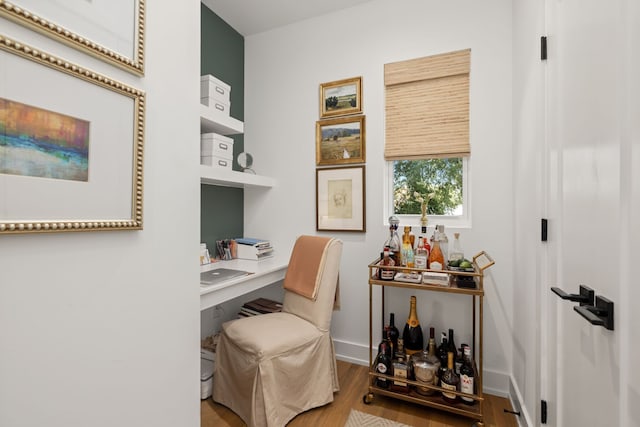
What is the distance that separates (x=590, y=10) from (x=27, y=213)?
1.68 m

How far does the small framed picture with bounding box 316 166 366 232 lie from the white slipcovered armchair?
0.44 meters

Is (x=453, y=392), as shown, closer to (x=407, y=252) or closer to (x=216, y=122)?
(x=407, y=252)

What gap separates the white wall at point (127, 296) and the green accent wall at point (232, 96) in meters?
1.23

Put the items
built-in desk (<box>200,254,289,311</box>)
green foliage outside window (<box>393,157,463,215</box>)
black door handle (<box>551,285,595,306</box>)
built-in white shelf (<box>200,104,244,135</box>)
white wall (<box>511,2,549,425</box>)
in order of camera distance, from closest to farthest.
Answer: black door handle (<box>551,285,595,306</box>) → white wall (<box>511,2,549,425</box>) → built-in desk (<box>200,254,289,311</box>) → built-in white shelf (<box>200,104,244,135</box>) → green foliage outside window (<box>393,157,463,215</box>)

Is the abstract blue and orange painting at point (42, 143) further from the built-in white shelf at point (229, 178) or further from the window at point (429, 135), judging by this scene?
the window at point (429, 135)

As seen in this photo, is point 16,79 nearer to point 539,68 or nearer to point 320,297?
point 320,297

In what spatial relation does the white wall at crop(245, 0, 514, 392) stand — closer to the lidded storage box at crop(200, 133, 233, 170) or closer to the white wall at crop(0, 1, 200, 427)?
the lidded storage box at crop(200, 133, 233, 170)

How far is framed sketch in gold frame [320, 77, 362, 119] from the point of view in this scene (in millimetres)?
2418

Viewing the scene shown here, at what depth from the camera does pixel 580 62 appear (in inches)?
38.6

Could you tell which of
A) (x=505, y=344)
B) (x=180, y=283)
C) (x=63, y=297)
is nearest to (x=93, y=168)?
(x=63, y=297)

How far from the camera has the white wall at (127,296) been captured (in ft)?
2.52

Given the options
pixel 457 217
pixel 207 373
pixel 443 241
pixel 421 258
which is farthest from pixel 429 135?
pixel 207 373

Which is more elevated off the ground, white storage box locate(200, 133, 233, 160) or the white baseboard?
white storage box locate(200, 133, 233, 160)

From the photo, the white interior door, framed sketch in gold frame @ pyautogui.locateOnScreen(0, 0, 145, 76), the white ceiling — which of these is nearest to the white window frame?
the white interior door
